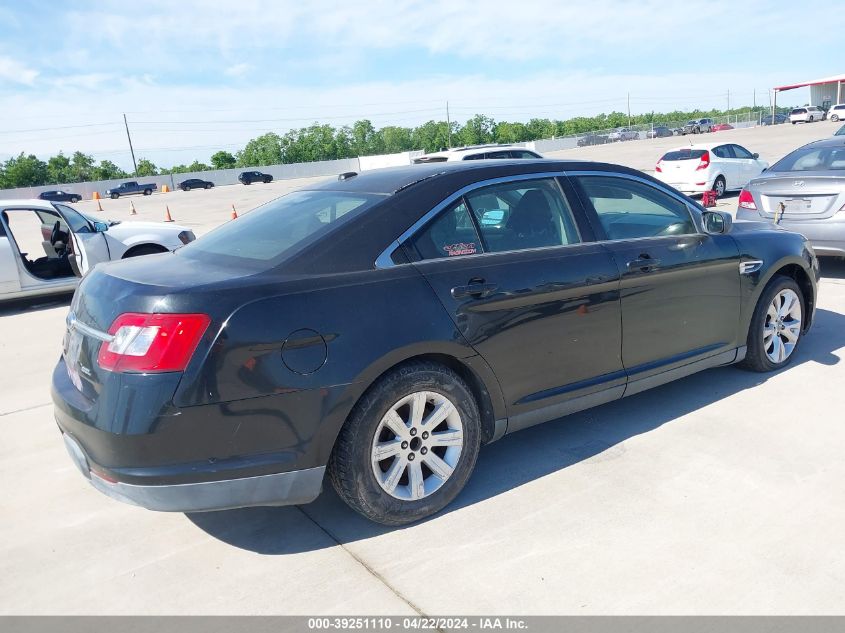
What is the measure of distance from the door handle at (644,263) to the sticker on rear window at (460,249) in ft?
3.47

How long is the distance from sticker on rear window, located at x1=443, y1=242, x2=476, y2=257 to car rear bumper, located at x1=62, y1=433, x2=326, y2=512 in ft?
4.04

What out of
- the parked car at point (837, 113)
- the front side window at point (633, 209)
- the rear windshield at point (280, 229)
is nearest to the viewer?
the rear windshield at point (280, 229)

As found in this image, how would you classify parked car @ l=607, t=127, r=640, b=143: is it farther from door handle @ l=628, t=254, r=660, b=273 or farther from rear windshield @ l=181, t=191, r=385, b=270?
rear windshield @ l=181, t=191, r=385, b=270

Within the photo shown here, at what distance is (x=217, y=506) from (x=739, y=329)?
142 inches

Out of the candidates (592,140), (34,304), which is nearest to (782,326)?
(34,304)

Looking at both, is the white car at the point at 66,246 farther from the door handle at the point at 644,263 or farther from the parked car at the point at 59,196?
the parked car at the point at 59,196

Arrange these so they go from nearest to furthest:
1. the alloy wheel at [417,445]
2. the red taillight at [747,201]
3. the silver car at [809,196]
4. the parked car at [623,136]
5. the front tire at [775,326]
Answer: the alloy wheel at [417,445] < the front tire at [775,326] < the silver car at [809,196] < the red taillight at [747,201] < the parked car at [623,136]

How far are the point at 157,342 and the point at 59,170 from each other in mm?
96538

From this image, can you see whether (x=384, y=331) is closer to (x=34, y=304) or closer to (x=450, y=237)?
(x=450, y=237)

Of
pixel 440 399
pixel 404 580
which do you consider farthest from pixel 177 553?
pixel 440 399

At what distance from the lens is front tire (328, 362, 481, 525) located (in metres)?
3.19

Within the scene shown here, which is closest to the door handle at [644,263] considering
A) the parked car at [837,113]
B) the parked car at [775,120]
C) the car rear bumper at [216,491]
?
the car rear bumper at [216,491]

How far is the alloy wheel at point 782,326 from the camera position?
5133 millimetres

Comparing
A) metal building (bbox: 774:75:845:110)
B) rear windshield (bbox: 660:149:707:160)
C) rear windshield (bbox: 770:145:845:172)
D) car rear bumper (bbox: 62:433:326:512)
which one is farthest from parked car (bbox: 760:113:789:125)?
car rear bumper (bbox: 62:433:326:512)
